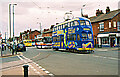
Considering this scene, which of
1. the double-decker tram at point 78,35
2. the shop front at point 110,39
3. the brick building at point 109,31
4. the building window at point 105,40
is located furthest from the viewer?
the building window at point 105,40

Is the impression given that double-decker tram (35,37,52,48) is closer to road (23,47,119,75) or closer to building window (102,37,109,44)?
building window (102,37,109,44)

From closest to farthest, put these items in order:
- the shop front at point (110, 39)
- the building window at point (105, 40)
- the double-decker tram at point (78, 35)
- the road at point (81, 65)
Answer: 1. the road at point (81, 65)
2. the double-decker tram at point (78, 35)
3. the shop front at point (110, 39)
4. the building window at point (105, 40)

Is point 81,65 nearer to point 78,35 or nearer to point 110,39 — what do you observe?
point 78,35

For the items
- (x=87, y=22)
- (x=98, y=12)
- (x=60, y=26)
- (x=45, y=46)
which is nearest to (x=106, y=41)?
(x=98, y=12)

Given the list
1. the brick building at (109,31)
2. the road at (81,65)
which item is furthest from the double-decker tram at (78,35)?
the brick building at (109,31)

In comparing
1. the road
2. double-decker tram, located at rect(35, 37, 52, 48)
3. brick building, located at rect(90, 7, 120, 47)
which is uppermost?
brick building, located at rect(90, 7, 120, 47)

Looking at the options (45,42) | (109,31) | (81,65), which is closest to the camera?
(81,65)

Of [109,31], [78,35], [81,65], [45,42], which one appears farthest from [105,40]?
[81,65]

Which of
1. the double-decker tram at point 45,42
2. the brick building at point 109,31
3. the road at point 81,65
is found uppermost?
the brick building at point 109,31

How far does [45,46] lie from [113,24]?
16.4 meters

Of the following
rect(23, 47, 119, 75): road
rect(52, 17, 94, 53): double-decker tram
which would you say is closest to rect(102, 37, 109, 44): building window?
rect(52, 17, 94, 53): double-decker tram

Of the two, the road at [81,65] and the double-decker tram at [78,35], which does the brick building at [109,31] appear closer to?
the double-decker tram at [78,35]

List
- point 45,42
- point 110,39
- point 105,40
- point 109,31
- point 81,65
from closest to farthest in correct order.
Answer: point 81,65 < point 45,42 < point 109,31 < point 110,39 < point 105,40

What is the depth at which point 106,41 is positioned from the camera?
134ft
